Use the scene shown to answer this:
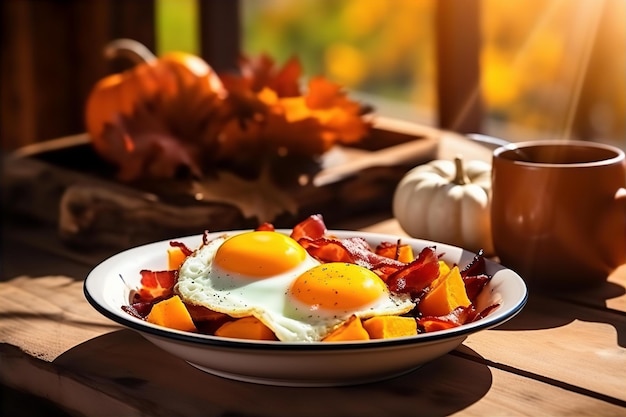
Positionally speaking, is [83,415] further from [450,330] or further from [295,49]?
[295,49]

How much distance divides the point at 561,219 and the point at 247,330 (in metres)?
0.49

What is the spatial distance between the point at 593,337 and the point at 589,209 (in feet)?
0.63

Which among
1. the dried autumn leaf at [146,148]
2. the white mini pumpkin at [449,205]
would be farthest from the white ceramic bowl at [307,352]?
the dried autumn leaf at [146,148]

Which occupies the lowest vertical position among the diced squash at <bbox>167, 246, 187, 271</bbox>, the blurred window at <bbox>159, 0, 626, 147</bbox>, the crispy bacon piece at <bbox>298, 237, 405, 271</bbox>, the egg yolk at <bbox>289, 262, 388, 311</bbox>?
the blurred window at <bbox>159, 0, 626, 147</bbox>

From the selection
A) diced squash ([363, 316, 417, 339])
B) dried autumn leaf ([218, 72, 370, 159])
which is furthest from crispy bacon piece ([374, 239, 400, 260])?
dried autumn leaf ([218, 72, 370, 159])

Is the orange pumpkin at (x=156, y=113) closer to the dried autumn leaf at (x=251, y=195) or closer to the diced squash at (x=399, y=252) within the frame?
the dried autumn leaf at (x=251, y=195)

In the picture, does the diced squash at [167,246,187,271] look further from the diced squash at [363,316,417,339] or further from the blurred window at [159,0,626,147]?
the blurred window at [159,0,626,147]

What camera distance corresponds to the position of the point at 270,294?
1026 millimetres

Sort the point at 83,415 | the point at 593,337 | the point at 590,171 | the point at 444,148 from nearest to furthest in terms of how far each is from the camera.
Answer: the point at 83,415, the point at 593,337, the point at 590,171, the point at 444,148

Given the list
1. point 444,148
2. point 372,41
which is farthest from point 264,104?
point 372,41

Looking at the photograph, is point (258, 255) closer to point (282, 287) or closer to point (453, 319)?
point (282, 287)

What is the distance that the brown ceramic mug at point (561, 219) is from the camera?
126 centimetres

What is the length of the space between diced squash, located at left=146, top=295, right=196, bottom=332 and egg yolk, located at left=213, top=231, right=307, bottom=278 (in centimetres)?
7

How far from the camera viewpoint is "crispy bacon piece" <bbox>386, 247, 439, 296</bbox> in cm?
106
